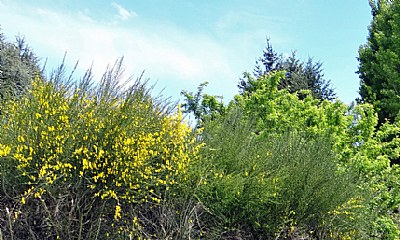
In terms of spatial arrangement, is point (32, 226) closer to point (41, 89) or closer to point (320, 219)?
point (41, 89)

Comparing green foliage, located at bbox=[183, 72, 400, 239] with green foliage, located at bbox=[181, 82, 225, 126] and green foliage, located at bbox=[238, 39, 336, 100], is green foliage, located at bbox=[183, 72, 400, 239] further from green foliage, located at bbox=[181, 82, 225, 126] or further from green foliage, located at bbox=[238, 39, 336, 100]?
green foliage, located at bbox=[238, 39, 336, 100]

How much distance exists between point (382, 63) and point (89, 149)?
40.0 feet

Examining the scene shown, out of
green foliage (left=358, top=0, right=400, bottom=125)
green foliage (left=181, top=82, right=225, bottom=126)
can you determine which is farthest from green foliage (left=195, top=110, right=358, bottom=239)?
green foliage (left=358, top=0, right=400, bottom=125)

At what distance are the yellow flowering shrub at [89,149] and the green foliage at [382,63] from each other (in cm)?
973

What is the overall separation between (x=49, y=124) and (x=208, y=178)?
1.96m

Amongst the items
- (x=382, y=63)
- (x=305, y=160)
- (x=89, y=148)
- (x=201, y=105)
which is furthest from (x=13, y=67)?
(x=382, y=63)

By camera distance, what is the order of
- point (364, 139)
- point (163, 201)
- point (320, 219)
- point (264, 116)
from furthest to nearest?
point (264, 116) → point (364, 139) → point (320, 219) → point (163, 201)

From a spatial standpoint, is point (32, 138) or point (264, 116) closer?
point (32, 138)

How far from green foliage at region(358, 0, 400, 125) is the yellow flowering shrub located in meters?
9.73

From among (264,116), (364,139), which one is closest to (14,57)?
(264,116)

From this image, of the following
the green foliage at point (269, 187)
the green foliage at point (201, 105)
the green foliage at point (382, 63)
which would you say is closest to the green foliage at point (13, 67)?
the green foliage at point (201, 105)

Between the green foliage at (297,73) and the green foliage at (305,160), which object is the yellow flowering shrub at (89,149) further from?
the green foliage at (297,73)

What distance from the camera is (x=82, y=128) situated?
524cm

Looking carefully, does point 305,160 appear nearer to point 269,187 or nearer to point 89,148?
point 269,187
